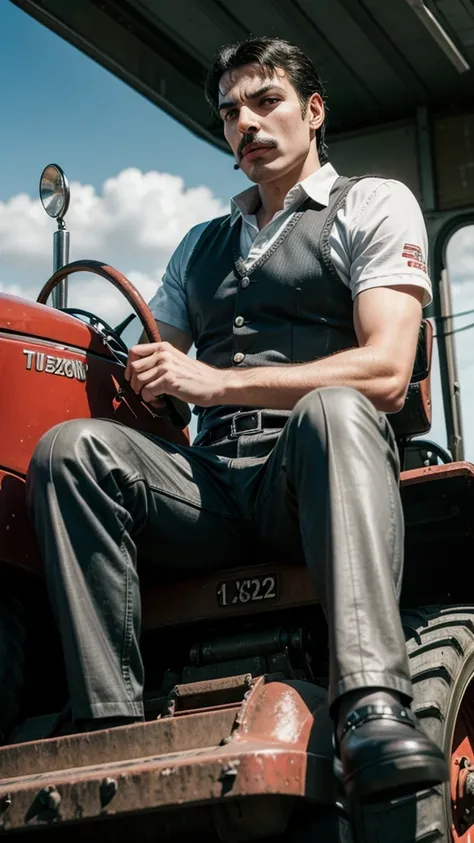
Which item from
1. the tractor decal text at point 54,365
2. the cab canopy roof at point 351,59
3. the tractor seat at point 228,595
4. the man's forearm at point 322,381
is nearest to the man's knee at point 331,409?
the man's forearm at point 322,381

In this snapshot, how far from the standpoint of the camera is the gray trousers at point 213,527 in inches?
73.2

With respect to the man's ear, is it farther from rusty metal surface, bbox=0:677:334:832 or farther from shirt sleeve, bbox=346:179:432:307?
rusty metal surface, bbox=0:677:334:832

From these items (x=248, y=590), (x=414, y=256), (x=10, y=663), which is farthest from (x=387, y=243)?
(x=10, y=663)

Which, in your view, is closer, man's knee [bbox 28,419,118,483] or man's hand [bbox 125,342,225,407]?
man's knee [bbox 28,419,118,483]

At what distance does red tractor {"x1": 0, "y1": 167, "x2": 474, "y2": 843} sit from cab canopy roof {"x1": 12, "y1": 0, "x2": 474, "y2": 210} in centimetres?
412

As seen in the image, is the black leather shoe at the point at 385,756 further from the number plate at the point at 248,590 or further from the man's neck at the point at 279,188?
the man's neck at the point at 279,188

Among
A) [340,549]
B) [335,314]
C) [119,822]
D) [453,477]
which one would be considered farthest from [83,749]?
[335,314]

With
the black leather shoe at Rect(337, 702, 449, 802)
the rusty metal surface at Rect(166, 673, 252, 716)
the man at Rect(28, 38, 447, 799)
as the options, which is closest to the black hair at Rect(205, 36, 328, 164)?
the man at Rect(28, 38, 447, 799)

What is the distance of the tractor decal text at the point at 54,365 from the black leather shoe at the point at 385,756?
3.38 ft

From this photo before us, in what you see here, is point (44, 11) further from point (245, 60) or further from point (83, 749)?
point (83, 749)

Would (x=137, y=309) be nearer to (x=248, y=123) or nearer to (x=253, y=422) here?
(x=253, y=422)

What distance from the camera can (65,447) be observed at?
2160 millimetres

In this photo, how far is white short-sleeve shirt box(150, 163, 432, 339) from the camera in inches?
99.3

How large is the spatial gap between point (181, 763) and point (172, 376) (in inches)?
32.9
